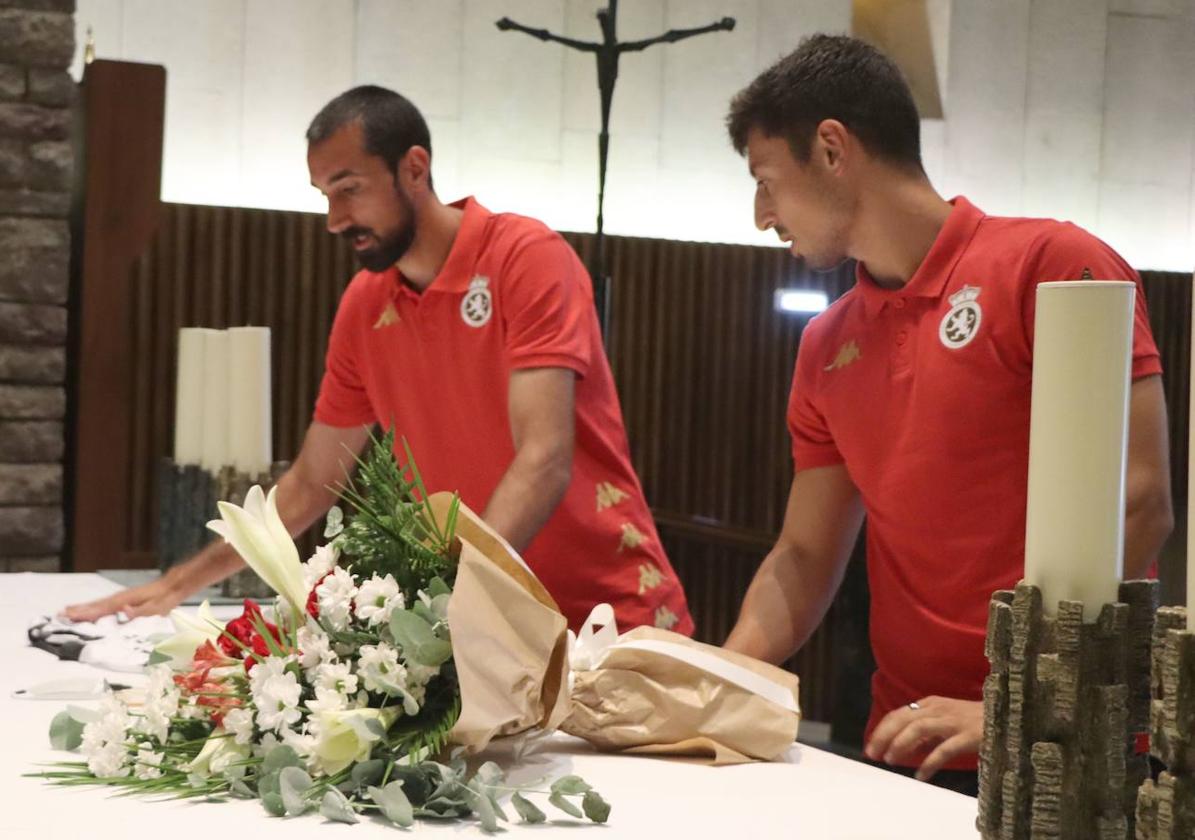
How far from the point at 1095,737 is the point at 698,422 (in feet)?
17.0

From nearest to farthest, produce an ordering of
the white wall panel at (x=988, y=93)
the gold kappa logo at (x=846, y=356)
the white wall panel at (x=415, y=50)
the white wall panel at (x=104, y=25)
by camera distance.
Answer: the gold kappa logo at (x=846, y=356), the white wall panel at (x=104, y=25), the white wall panel at (x=415, y=50), the white wall panel at (x=988, y=93)

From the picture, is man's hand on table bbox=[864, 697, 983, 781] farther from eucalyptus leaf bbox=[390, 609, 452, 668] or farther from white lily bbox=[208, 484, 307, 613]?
white lily bbox=[208, 484, 307, 613]

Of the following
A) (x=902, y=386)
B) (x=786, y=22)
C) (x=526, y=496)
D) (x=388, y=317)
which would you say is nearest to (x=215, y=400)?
(x=388, y=317)

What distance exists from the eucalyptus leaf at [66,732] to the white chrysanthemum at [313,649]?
27 centimetres

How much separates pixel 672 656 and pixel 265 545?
381 millimetres

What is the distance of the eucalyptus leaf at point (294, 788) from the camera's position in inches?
45.2

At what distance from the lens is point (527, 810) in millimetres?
1148

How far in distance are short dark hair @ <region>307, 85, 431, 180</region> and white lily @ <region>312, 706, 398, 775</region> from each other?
5.21 ft

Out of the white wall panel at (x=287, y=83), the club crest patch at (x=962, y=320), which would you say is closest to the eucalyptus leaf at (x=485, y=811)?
the club crest patch at (x=962, y=320)

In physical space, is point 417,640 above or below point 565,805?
above

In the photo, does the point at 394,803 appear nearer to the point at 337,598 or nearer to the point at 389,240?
the point at 337,598

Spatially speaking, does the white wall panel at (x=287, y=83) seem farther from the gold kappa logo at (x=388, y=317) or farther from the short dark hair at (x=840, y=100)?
the short dark hair at (x=840, y=100)

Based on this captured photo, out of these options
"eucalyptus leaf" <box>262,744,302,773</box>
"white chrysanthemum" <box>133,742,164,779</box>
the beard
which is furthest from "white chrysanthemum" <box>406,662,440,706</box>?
the beard

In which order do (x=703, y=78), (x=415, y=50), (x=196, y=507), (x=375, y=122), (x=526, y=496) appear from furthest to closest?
1. (x=703, y=78)
2. (x=415, y=50)
3. (x=375, y=122)
4. (x=196, y=507)
5. (x=526, y=496)
